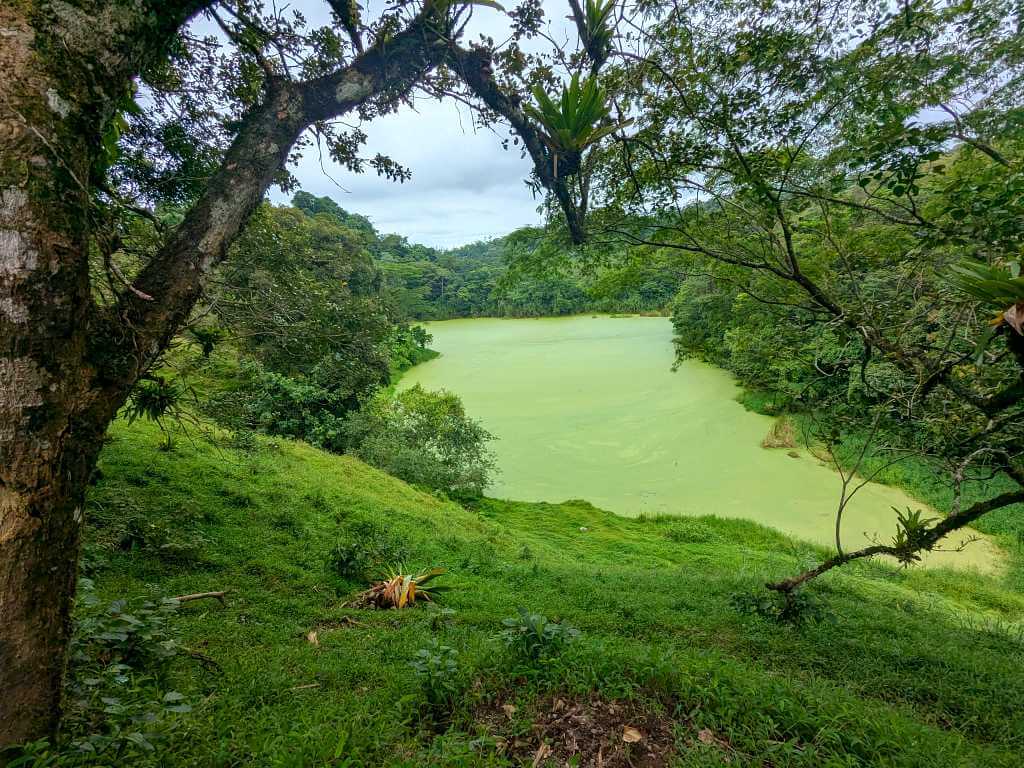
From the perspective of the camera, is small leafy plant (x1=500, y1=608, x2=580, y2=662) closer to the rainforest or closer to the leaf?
the rainforest

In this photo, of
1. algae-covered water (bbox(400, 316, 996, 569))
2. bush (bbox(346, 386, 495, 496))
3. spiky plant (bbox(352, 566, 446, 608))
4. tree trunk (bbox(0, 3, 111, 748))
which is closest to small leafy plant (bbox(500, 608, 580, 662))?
spiky plant (bbox(352, 566, 446, 608))

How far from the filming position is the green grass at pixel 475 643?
3.93 feet

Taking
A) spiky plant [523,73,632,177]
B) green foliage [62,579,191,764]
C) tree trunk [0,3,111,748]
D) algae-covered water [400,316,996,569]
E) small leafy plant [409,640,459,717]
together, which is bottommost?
algae-covered water [400,316,996,569]

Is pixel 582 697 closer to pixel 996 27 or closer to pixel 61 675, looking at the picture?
pixel 61 675

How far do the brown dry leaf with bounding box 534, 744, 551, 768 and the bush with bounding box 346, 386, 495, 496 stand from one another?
601cm

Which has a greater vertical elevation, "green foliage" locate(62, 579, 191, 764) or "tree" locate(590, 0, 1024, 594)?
"tree" locate(590, 0, 1024, 594)

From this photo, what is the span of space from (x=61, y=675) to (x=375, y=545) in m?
2.24

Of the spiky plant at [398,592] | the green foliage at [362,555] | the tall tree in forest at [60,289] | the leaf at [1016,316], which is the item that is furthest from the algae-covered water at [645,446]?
the tall tree in forest at [60,289]

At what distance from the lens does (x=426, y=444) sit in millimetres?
7688

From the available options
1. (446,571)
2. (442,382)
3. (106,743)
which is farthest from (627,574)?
(442,382)

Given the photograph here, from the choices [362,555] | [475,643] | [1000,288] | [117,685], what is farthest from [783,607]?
[117,685]

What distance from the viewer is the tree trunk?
0.80 meters

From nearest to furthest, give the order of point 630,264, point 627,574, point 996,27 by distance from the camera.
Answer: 1. point 996,27
2. point 630,264
3. point 627,574

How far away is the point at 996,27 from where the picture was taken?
5.74 feet
